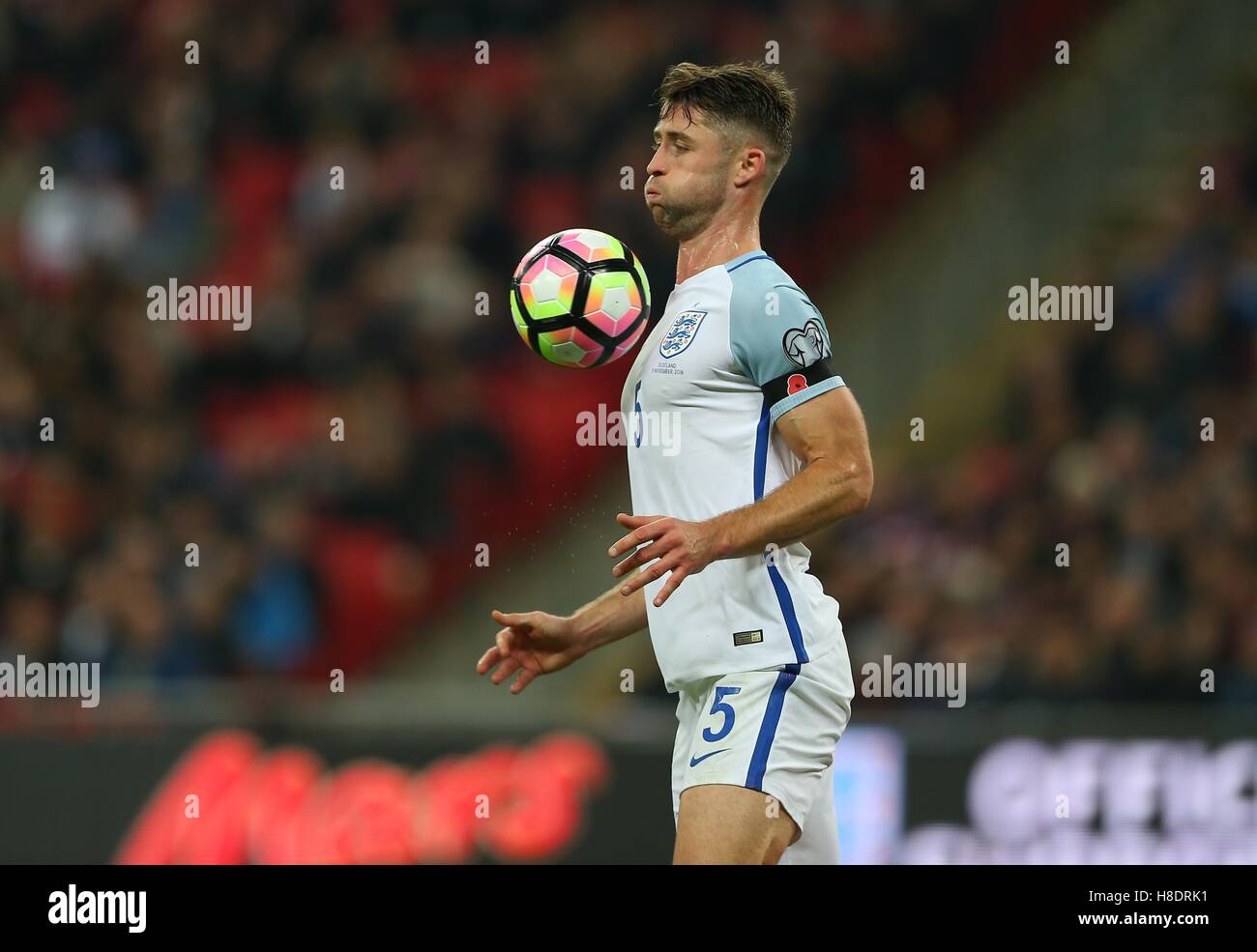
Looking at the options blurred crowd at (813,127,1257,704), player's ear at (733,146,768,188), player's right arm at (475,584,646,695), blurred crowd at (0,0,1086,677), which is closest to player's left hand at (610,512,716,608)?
player's right arm at (475,584,646,695)

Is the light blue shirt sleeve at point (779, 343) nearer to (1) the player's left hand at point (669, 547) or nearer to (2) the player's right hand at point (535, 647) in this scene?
(1) the player's left hand at point (669, 547)

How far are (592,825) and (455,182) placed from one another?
540cm

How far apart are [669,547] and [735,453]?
0.51 meters

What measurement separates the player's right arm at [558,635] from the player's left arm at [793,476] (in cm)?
48

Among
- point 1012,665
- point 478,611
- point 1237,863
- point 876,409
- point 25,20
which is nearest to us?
point 1237,863

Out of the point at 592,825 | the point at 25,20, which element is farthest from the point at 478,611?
the point at 25,20

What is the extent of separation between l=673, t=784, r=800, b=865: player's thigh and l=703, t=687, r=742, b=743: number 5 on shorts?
14 cm

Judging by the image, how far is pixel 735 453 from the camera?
16.6 feet

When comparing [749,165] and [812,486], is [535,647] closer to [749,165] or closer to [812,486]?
[812,486]

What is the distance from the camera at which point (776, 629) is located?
16.5 ft

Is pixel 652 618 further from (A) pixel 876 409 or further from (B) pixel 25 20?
(B) pixel 25 20

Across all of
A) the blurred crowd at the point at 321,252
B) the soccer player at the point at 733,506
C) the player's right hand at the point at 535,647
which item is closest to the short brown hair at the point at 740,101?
the soccer player at the point at 733,506

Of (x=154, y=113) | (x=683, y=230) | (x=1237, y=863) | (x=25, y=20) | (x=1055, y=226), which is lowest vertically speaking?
(x=1237, y=863)

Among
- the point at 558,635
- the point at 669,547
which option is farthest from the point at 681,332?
the point at 558,635
